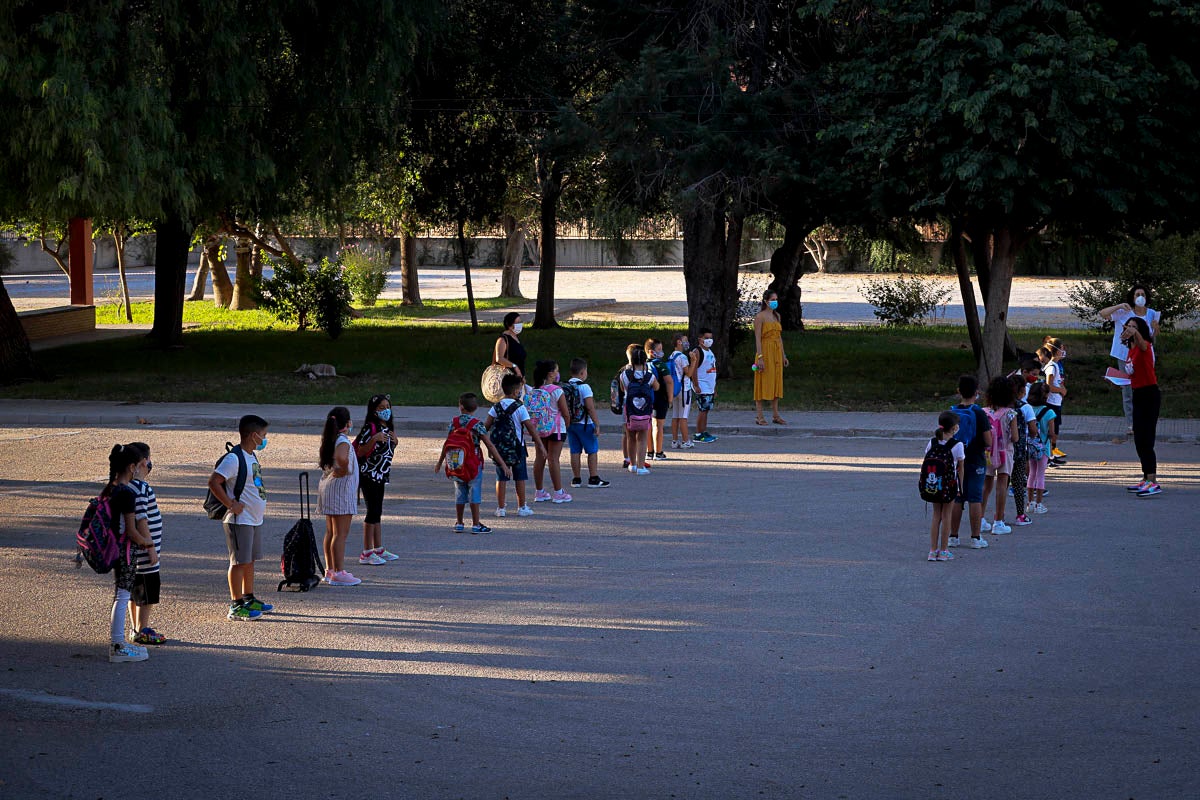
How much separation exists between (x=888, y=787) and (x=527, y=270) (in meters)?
69.5

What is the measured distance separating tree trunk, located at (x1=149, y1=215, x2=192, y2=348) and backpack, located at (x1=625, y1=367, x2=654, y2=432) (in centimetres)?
1868

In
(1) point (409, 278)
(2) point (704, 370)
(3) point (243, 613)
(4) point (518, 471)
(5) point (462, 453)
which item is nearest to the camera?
(3) point (243, 613)

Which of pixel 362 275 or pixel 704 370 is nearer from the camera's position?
pixel 704 370

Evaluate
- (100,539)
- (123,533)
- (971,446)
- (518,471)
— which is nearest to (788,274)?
(518,471)

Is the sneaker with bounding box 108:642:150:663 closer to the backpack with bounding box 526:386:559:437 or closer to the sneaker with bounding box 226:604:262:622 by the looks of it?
the sneaker with bounding box 226:604:262:622

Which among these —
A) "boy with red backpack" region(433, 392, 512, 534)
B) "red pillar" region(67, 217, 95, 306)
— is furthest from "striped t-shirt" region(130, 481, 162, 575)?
"red pillar" region(67, 217, 95, 306)

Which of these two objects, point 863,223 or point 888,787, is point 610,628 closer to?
point 888,787

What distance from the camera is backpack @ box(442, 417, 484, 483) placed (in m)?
10.8

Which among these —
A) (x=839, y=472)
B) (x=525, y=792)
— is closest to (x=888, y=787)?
(x=525, y=792)

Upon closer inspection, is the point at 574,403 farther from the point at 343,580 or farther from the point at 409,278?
the point at 409,278

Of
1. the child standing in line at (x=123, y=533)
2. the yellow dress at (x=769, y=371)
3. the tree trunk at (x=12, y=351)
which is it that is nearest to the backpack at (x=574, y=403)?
the yellow dress at (x=769, y=371)

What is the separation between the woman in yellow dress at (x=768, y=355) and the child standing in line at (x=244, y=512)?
A: 1009 cm

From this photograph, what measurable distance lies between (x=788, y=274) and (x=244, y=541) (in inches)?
994

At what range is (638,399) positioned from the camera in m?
13.8
